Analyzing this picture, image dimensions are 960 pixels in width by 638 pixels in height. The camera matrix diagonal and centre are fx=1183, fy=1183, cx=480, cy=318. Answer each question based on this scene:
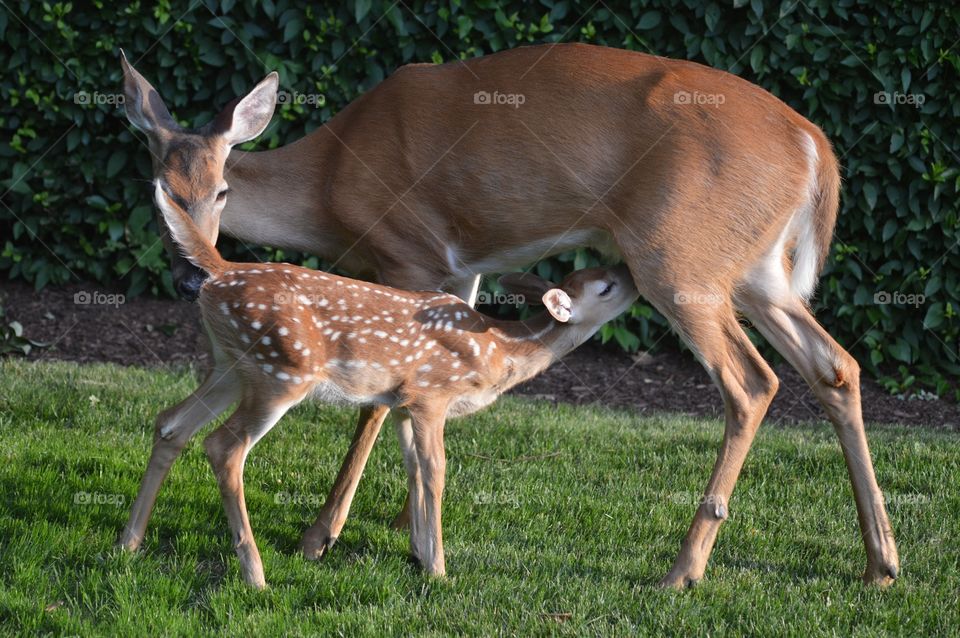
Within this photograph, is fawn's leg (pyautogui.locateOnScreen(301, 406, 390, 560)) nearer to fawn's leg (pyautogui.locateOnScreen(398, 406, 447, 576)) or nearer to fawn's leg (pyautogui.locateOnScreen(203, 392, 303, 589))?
fawn's leg (pyautogui.locateOnScreen(398, 406, 447, 576))

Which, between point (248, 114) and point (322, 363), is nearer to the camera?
point (322, 363)

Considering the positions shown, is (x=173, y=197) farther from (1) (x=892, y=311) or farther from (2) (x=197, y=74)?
(1) (x=892, y=311)

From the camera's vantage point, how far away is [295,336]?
401 cm

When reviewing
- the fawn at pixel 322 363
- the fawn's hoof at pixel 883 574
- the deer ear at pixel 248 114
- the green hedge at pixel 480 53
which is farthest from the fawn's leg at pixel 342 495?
the green hedge at pixel 480 53

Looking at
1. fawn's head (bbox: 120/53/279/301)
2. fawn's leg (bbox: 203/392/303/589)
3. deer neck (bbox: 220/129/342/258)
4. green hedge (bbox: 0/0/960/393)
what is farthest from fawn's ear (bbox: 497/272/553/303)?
green hedge (bbox: 0/0/960/393)

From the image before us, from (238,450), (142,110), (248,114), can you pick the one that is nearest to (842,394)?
(238,450)

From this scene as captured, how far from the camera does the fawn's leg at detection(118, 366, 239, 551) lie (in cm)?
428

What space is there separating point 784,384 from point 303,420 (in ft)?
10.5

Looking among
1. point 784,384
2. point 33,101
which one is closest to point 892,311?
point 784,384

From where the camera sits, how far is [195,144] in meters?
5.27

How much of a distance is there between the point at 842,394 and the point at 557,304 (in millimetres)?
1139

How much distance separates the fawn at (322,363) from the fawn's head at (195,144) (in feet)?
2.62

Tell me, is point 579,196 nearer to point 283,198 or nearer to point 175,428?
point 283,198

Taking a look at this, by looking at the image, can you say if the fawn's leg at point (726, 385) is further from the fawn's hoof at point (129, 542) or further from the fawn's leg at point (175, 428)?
the fawn's hoof at point (129, 542)
